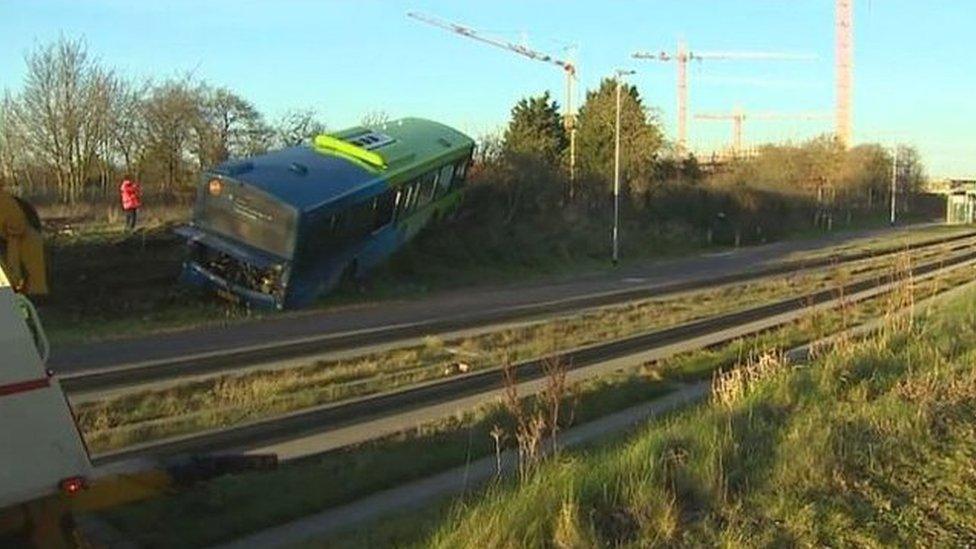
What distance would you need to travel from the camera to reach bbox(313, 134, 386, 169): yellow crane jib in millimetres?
26453

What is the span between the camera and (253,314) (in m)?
24.4

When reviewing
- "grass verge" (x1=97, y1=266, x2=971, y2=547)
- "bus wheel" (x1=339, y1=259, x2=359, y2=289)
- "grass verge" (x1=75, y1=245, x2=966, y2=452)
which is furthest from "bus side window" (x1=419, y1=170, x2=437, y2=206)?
"grass verge" (x1=97, y1=266, x2=971, y2=547)

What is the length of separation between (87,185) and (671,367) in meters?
28.9

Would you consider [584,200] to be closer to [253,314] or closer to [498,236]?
[498,236]

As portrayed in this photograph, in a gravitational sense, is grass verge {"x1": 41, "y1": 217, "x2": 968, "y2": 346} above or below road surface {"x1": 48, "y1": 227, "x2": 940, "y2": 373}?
above

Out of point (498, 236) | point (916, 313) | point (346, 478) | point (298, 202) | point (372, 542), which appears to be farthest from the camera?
point (498, 236)

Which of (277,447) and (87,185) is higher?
(87,185)

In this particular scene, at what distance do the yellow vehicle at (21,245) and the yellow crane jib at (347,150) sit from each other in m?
20.1

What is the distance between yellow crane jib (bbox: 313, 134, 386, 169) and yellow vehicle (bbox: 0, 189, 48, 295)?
20.1 metres

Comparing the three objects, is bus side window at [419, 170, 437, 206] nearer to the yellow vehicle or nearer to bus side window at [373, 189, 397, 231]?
bus side window at [373, 189, 397, 231]

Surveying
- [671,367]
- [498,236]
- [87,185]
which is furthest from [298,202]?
[87,185]

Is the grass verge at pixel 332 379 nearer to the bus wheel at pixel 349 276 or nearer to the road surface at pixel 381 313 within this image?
the road surface at pixel 381 313

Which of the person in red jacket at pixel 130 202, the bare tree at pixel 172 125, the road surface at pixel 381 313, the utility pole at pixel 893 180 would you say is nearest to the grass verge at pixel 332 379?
the road surface at pixel 381 313

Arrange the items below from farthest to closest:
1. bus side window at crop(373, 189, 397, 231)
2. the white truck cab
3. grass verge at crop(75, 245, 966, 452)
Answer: bus side window at crop(373, 189, 397, 231)
grass verge at crop(75, 245, 966, 452)
the white truck cab
